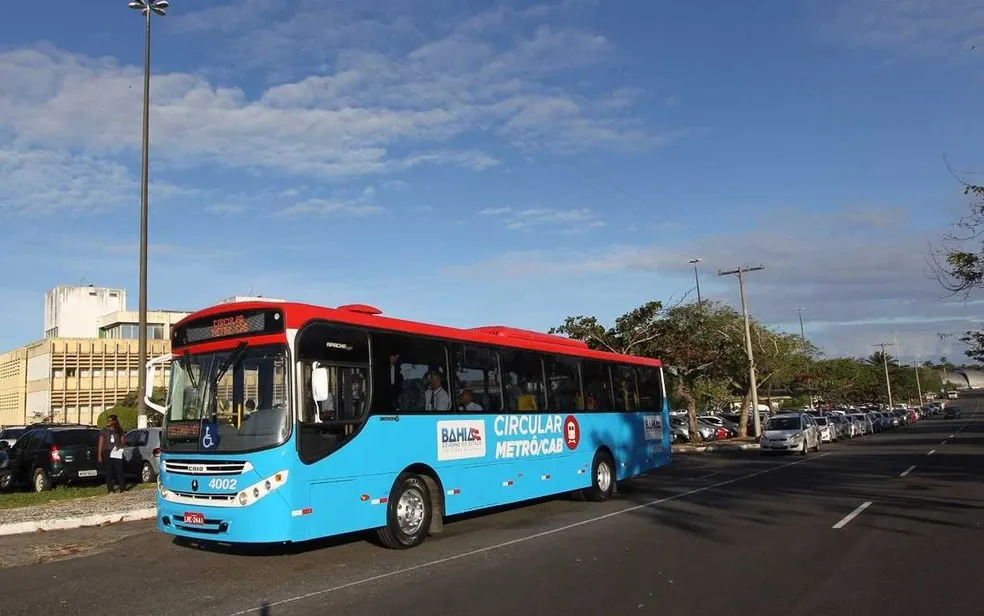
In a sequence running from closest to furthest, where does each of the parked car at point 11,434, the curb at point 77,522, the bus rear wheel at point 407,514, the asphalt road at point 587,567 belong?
the asphalt road at point 587,567 → the bus rear wheel at point 407,514 → the curb at point 77,522 → the parked car at point 11,434

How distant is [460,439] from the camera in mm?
11344

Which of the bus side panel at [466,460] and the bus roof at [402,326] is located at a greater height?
the bus roof at [402,326]

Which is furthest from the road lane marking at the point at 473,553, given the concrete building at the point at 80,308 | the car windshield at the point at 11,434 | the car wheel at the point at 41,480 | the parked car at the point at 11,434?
the concrete building at the point at 80,308

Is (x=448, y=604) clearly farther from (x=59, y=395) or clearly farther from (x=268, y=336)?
(x=59, y=395)

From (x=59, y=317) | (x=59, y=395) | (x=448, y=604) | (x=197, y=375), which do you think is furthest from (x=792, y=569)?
(x=59, y=317)

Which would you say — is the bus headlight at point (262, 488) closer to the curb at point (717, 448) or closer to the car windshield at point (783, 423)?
the car windshield at point (783, 423)

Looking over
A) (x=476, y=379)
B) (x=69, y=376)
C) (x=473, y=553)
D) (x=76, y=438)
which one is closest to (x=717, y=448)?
(x=476, y=379)

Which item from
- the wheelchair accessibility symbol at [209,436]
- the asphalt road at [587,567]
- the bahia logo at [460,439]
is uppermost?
the wheelchair accessibility symbol at [209,436]

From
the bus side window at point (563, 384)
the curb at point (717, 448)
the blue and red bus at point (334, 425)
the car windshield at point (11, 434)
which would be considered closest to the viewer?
the blue and red bus at point (334, 425)

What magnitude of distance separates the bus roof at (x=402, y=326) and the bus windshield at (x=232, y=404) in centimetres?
51

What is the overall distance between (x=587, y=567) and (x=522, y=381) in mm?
4923

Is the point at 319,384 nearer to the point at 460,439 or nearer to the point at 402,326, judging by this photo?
the point at 402,326

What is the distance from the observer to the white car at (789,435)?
2817 centimetres

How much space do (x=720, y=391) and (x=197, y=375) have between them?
5239 centimetres
